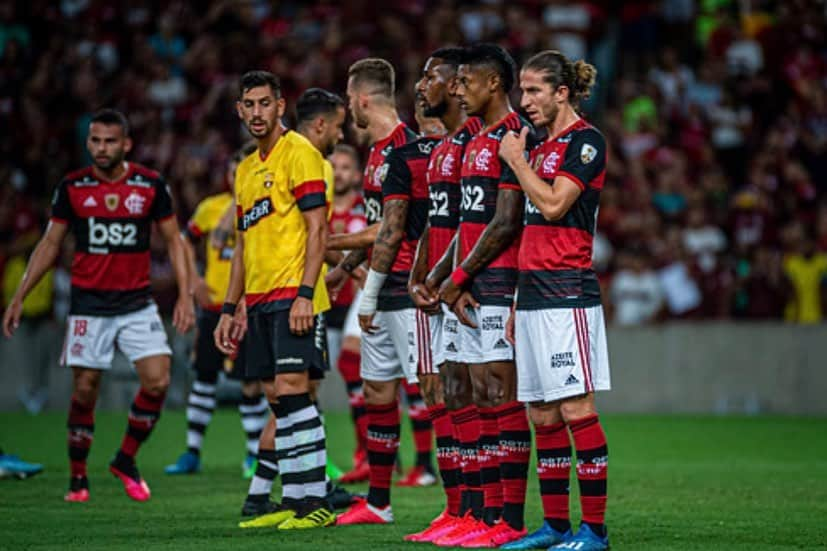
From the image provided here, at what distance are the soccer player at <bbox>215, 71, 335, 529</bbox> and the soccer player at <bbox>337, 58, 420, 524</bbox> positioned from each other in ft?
1.15

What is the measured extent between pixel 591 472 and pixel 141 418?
469cm

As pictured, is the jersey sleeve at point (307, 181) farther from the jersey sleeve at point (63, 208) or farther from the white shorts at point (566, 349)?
the jersey sleeve at point (63, 208)

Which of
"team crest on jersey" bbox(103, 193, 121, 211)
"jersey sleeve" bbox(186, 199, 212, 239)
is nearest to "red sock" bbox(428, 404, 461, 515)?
"team crest on jersey" bbox(103, 193, 121, 211)

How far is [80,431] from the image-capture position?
1091 cm

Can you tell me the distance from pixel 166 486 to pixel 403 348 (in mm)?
3376

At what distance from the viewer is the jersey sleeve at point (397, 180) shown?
8.94m

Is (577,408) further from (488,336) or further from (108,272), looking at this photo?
(108,272)

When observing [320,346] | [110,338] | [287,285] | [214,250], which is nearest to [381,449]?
[320,346]

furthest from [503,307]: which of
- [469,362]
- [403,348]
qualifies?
[403,348]

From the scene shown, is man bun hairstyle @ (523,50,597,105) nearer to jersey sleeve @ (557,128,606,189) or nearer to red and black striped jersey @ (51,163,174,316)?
jersey sleeve @ (557,128,606,189)

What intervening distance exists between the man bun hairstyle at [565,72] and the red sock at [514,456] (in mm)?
1761

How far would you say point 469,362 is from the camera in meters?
8.34

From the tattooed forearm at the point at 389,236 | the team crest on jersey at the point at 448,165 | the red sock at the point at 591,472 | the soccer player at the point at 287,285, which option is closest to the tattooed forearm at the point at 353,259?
the soccer player at the point at 287,285

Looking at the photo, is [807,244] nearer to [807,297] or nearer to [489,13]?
[807,297]
